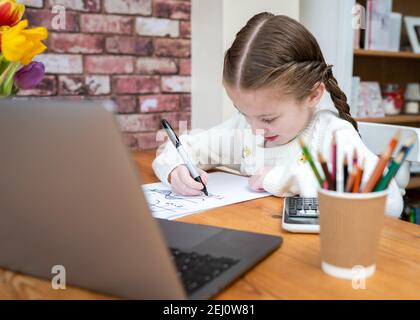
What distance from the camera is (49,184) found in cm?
41

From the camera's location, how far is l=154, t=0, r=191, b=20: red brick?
156cm

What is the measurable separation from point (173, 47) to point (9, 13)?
90 centimetres

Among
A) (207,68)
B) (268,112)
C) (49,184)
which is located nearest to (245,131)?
(268,112)

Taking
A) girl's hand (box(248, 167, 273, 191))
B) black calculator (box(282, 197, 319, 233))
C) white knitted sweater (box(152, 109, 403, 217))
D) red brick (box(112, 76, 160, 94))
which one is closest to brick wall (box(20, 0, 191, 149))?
red brick (box(112, 76, 160, 94))

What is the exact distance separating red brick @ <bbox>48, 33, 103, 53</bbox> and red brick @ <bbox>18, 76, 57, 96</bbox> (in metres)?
0.09

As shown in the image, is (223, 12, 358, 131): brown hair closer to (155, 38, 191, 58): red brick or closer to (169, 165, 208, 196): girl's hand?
(169, 165, 208, 196): girl's hand

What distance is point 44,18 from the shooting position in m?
1.35

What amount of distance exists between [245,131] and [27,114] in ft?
2.83

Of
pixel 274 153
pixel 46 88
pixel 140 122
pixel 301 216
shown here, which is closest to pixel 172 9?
pixel 140 122

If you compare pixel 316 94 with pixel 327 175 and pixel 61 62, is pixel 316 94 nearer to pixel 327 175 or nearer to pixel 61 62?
pixel 327 175

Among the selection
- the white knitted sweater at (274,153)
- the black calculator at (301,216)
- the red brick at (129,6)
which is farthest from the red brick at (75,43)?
the black calculator at (301,216)

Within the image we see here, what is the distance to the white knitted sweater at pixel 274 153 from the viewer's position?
33.8 inches

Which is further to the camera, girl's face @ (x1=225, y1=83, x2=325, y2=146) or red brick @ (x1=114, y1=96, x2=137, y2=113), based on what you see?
red brick @ (x1=114, y1=96, x2=137, y2=113)

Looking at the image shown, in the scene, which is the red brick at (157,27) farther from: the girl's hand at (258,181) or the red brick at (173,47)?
the girl's hand at (258,181)
